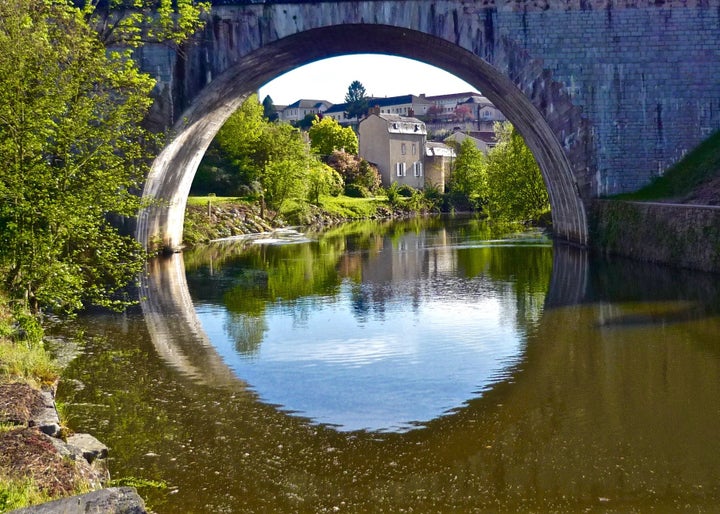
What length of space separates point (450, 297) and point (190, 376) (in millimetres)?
9496

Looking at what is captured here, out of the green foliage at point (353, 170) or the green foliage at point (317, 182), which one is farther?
the green foliage at point (353, 170)

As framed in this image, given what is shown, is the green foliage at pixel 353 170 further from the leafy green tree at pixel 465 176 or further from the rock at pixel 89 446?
the rock at pixel 89 446

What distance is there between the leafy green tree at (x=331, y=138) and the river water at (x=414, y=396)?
74.0 meters

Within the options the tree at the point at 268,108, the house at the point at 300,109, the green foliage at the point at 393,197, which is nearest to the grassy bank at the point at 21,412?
the green foliage at the point at 393,197

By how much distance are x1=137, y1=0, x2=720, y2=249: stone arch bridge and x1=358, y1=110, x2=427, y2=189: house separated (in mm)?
68887

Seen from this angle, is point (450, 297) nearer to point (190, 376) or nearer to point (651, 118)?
point (190, 376)

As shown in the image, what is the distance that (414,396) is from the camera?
38.7 ft

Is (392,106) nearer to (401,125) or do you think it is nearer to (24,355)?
(401,125)

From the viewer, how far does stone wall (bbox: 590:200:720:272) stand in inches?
888

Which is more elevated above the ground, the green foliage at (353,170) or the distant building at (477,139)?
the distant building at (477,139)

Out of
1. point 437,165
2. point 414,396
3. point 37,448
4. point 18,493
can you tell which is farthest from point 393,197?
point 18,493

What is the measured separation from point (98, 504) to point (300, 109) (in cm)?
18058

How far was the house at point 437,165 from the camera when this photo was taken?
342ft

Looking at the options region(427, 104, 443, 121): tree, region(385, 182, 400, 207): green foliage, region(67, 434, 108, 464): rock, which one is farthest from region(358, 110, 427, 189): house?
region(67, 434, 108, 464): rock
